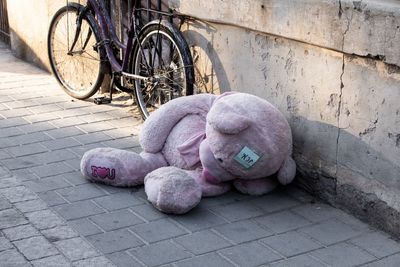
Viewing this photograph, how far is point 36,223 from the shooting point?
191 inches

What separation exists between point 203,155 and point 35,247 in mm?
1351

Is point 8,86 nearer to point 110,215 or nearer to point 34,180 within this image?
point 34,180

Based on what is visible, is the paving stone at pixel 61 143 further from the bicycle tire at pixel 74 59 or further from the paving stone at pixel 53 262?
the paving stone at pixel 53 262

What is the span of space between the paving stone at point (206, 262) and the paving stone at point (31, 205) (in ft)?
4.13

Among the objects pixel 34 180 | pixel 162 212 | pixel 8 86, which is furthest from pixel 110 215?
pixel 8 86

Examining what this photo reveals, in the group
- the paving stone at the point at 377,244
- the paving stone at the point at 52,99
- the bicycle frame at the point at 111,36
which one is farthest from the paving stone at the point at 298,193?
the paving stone at the point at 52,99

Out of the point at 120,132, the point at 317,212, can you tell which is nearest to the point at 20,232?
the point at 317,212

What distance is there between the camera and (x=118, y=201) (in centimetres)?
524

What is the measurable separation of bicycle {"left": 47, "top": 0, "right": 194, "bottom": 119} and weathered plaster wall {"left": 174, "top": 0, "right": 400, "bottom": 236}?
24.0 inches

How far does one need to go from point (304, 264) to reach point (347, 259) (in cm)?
28

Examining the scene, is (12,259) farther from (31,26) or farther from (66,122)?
(31,26)

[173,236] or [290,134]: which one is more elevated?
[290,134]

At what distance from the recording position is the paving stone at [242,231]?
470cm

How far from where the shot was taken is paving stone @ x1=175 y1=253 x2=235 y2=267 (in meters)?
4.35
